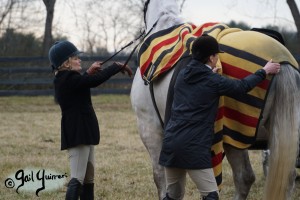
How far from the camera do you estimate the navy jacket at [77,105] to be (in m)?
4.32

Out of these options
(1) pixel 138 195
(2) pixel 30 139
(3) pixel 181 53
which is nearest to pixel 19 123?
(2) pixel 30 139

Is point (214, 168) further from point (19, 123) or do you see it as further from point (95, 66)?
A: point (19, 123)

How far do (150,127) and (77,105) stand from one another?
629 mm

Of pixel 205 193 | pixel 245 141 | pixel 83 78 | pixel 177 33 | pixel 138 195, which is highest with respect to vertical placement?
pixel 177 33

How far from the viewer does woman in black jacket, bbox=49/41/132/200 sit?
4.34 metres

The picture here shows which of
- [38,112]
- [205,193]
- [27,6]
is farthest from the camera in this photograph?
[27,6]

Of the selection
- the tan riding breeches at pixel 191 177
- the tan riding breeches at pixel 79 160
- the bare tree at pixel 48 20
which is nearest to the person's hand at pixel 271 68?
the tan riding breeches at pixel 191 177

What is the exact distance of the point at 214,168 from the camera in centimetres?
375

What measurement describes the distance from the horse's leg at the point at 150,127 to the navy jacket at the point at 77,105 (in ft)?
0.97

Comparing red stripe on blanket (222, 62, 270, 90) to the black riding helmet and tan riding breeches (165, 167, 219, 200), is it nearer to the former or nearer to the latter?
tan riding breeches (165, 167, 219, 200)

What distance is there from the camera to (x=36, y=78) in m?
17.0

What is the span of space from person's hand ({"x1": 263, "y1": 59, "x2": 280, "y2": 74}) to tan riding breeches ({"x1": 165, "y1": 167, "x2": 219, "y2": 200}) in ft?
2.43

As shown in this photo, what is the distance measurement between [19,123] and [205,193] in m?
8.94

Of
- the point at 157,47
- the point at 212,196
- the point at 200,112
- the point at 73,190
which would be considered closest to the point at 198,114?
the point at 200,112
